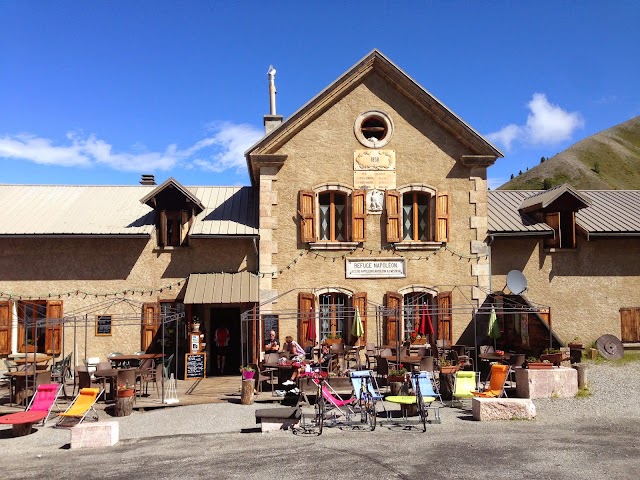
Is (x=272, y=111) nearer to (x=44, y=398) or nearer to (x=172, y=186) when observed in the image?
(x=172, y=186)

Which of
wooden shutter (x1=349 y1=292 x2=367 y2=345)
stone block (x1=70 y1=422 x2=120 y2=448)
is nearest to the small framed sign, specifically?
stone block (x1=70 y1=422 x2=120 y2=448)

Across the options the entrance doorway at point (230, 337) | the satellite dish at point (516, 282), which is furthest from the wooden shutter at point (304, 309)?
the satellite dish at point (516, 282)

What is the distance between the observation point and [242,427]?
9.95 meters

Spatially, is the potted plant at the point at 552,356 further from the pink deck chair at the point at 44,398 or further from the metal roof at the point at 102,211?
the pink deck chair at the point at 44,398

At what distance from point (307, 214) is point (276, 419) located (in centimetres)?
716

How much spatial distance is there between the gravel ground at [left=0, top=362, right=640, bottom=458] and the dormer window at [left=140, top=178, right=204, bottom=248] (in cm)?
579

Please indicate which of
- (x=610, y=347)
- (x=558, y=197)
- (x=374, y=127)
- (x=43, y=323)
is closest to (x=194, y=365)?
(x=43, y=323)

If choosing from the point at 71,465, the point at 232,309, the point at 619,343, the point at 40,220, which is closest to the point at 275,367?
the point at 232,309

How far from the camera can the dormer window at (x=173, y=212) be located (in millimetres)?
15656

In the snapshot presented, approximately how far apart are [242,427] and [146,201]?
795 cm

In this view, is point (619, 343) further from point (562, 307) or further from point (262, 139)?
point (262, 139)

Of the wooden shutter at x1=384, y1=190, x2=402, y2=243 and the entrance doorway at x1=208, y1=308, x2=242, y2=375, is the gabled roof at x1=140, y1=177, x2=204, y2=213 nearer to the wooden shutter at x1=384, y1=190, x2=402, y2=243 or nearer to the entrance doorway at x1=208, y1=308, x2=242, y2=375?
the entrance doorway at x1=208, y1=308, x2=242, y2=375

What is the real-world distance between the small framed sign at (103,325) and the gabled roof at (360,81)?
19.8ft

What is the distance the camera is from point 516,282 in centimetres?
1545
